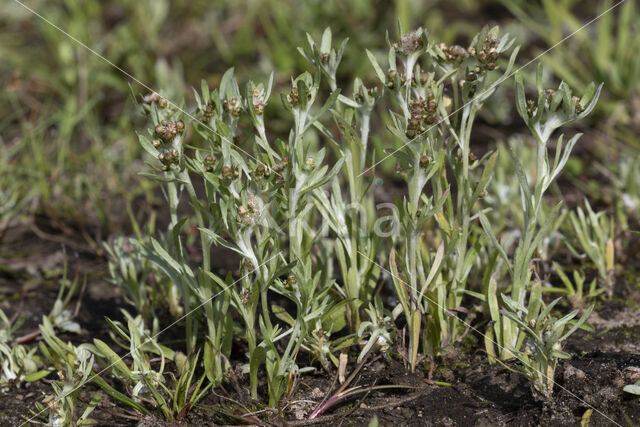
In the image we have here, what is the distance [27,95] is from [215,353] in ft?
10.0

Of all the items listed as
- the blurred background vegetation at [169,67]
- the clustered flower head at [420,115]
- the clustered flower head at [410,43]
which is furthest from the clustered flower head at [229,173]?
the blurred background vegetation at [169,67]

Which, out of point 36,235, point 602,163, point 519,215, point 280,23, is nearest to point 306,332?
point 519,215

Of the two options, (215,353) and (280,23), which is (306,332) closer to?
(215,353)

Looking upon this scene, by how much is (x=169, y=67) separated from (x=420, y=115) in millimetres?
3320

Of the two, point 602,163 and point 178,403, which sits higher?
point 602,163

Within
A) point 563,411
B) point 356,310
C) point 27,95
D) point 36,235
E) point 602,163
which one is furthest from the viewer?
point 27,95

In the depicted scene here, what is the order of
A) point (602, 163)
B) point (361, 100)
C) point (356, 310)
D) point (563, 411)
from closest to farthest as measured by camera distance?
point (563, 411) < point (361, 100) < point (356, 310) < point (602, 163)

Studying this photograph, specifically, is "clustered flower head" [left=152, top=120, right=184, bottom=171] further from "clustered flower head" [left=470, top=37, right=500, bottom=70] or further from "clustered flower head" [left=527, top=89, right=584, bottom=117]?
"clustered flower head" [left=527, top=89, right=584, bottom=117]

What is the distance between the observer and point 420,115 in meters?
1.69

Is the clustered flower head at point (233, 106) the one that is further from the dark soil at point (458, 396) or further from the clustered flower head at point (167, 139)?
the dark soil at point (458, 396)

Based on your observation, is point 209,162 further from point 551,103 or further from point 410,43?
point 551,103

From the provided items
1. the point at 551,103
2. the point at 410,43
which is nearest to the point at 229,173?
the point at 410,43

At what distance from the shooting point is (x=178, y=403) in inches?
74.0

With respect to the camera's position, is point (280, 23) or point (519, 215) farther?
point (280, 23)
